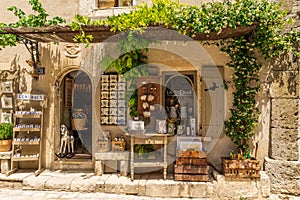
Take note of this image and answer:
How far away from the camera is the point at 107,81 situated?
482 cm

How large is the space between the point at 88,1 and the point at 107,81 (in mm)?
1872

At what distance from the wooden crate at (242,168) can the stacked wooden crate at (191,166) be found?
380 millimetres

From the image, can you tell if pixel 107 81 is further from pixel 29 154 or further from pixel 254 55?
pixel 254 55

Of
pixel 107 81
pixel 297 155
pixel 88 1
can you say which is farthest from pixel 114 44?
pixel 297 155

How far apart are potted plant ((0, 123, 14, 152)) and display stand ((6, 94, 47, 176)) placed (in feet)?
0.37

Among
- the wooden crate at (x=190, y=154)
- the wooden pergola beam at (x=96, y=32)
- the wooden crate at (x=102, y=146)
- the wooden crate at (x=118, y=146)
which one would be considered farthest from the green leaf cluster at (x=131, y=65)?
the wooden crate at (x=190, y=154)

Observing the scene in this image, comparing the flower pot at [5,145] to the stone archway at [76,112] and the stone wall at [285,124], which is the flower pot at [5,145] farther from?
the stone wall at [285,124]

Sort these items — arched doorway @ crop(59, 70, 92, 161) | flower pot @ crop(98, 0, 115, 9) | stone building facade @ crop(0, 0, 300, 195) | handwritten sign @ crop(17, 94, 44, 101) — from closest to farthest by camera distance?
stone building facade @ crop(0, 0, 300, 195), handwritten sign @ crop(17, 94, 44, 101), flower pot @ crop(98, 0, 115, 9), arched doorway @ crop(59, 70, 92, 161)

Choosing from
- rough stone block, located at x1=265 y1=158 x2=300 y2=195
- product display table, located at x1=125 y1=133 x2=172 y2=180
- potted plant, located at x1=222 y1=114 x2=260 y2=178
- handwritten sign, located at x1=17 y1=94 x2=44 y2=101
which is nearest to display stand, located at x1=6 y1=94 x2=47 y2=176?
handwritten sign, located at x1=17 y1=94 x2=44 y2=101

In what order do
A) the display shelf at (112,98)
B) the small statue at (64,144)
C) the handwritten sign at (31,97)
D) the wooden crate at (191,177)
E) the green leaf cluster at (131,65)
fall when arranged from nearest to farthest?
the wooden crate at (191,177) → the green leaf cluster at (131,65) → the handwritten sign at (31,97) → the display shelf at (112,98) → the small statue at (64,144)

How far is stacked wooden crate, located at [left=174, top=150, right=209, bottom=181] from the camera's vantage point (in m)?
4.00

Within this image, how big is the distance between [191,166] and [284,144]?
1802 millimetres

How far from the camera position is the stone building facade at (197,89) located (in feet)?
13.4

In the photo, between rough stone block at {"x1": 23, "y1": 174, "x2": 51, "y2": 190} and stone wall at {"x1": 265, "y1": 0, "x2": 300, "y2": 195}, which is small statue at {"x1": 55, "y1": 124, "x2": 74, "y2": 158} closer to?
rough stone block at {"x1": 23, "y1": 174, "x2": 51, "y2": 190}
